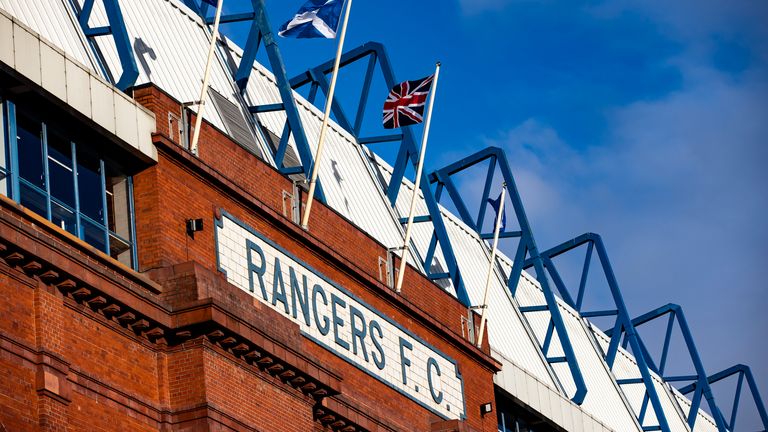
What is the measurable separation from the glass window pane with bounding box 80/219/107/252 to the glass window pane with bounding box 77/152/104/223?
24 centimetres

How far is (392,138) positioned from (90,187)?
21942mm

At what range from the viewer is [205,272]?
1342 inches

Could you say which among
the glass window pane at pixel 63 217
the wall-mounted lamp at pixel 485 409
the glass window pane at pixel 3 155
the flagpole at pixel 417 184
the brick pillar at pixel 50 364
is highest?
the flagpole at pixel 417 184

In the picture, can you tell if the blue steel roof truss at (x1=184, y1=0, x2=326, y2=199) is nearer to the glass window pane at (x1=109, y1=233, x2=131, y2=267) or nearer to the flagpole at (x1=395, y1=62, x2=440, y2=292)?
the flagpole at (x1=395, y1=62, x2=440, y2=292)

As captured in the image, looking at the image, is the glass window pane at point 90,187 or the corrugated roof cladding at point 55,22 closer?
the glass window pane at point 90,187

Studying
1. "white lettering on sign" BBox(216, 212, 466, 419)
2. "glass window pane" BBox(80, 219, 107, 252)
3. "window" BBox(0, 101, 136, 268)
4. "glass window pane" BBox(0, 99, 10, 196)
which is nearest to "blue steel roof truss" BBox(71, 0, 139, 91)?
"window" BBox(0, 101, 136, 268)

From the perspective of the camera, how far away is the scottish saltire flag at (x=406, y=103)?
47.0m

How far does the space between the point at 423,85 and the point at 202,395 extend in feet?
54.4

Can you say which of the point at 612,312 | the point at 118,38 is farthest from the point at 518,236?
the point at 118,38

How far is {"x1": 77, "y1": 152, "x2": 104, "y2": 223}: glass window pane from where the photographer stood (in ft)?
110

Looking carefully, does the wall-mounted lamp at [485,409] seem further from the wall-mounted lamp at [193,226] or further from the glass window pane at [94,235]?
the glass window pane at [94,235]

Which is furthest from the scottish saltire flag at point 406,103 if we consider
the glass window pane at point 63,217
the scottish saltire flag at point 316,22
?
the glass window pane at point 63,217

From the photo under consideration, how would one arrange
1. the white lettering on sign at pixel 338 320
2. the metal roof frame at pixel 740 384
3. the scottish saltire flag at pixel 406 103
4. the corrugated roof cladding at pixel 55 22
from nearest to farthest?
the corrugated roof cladding at pixel 55 22
the white lettering on sign at pixel 338 320
the scottish saltire flag at pixel 406 103
the metal roof frame at pixel 740 384

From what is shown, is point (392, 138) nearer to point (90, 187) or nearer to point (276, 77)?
point (276, 77)
